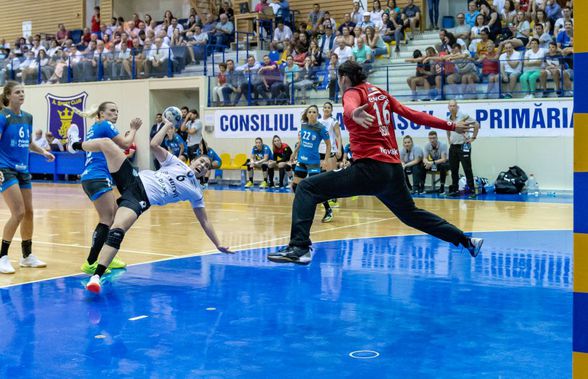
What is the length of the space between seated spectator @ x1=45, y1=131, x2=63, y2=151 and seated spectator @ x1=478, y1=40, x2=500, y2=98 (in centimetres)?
1477

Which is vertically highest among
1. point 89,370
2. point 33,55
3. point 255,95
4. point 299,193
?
point 33,55

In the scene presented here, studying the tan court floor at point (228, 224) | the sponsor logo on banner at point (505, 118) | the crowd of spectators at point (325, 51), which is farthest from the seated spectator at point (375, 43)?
the tan court floor at point (228, 224)

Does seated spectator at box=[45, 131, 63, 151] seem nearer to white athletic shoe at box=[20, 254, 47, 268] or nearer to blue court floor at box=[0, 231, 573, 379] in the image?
white athletic shoe at box=[20, 254, 47, 268]

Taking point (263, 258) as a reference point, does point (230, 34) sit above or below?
above

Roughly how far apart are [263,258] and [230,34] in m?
18.0

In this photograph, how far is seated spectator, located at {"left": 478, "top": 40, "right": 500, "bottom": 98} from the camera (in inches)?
757

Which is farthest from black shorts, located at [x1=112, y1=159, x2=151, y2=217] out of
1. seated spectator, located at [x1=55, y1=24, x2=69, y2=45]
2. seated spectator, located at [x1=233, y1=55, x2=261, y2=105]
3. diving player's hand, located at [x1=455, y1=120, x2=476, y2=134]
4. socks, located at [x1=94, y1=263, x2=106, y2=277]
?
seated spectator, located at [x1=55, y1=24, x2=69, y2=45]

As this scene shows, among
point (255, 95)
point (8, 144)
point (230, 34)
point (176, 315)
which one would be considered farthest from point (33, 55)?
point (176, 315)

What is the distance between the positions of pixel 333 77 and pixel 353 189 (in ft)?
50.8

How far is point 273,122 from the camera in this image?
898 inches

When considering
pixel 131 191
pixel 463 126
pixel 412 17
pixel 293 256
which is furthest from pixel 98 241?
pixel 412 17

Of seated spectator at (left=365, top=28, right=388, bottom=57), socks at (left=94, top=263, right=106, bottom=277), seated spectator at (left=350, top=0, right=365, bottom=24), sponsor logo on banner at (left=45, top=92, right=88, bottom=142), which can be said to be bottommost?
socks at (left=94, top=263, right=106, bottom=277)

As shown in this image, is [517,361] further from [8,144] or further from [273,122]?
[273,122]

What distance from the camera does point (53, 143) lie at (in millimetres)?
27031
